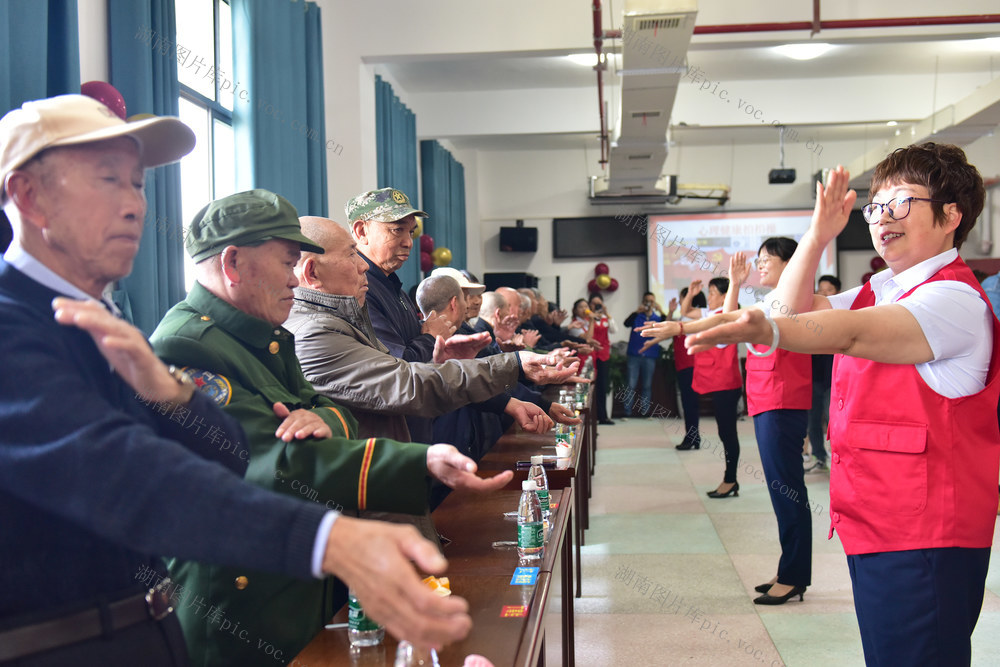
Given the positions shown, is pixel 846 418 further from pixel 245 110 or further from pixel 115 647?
pixel 245 110

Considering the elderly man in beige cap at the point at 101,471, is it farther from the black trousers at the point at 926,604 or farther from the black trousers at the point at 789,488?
the black trousers at the point at 789,488

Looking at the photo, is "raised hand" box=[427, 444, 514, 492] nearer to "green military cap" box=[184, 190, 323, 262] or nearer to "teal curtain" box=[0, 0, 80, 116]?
"green military cap" box=[184, 190, 323, 262]

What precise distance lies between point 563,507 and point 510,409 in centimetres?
80

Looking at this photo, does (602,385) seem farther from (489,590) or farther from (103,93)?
(489,590)

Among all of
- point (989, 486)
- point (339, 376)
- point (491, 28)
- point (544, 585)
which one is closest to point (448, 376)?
point (339, 376)

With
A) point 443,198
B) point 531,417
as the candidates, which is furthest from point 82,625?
point 443,198

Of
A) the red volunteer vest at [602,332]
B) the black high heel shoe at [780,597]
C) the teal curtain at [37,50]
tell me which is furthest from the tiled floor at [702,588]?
the red volunteer vest at [602,332]

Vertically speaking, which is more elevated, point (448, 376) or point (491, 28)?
point (491, 28)

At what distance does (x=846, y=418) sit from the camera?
1.90 m

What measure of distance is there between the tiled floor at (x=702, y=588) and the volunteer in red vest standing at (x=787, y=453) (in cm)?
12

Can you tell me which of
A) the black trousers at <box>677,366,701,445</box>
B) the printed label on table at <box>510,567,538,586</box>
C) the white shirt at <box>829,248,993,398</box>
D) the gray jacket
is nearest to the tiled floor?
the printed label on table at <box>510,567,538,586</box>

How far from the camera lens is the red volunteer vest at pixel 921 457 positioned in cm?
175

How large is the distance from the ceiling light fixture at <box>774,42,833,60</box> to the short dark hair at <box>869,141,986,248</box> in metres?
7.49

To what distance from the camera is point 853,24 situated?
6.19m
